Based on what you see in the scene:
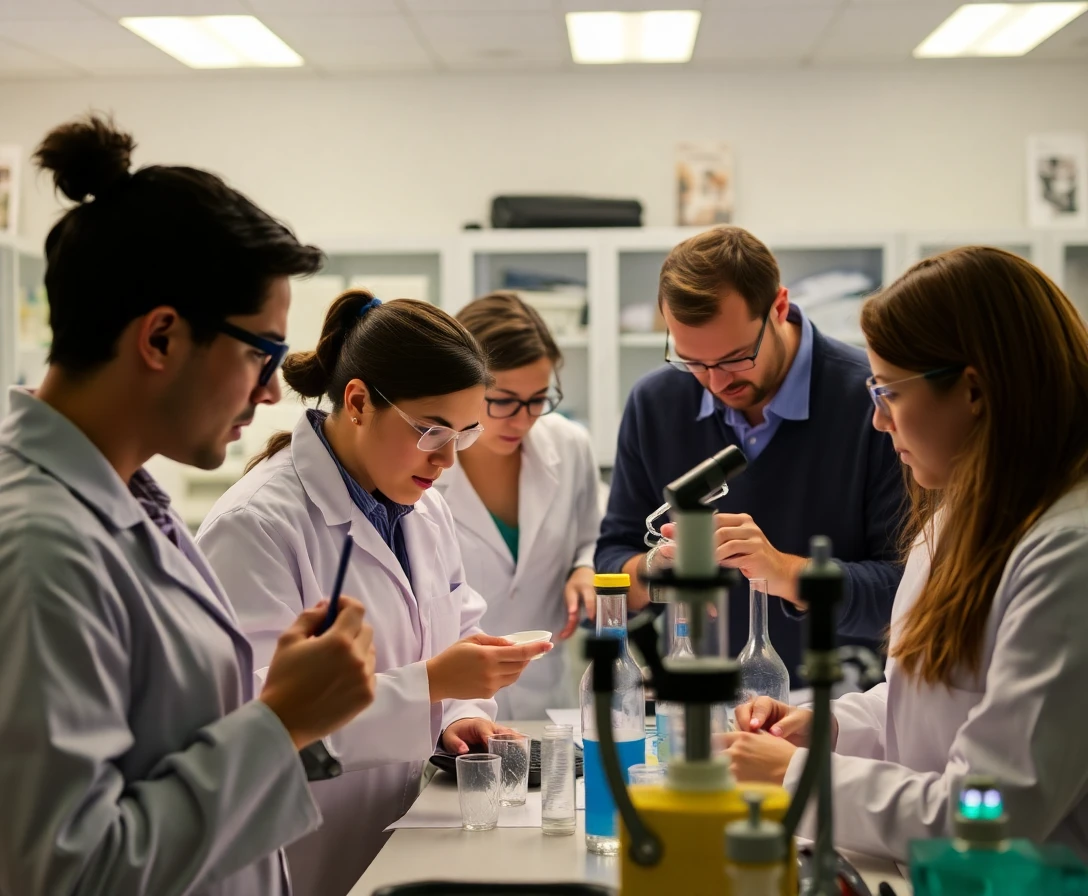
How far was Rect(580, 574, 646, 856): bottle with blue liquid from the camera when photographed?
1.49m

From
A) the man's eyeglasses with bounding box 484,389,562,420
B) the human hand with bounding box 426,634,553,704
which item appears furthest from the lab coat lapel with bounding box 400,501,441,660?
the man's eyeglasses with bounding box 484,389,562,420

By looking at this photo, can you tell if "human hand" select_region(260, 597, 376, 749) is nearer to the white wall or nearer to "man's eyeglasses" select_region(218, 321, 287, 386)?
"man's eyeglasses" select_region(218, 321, 287, 386)

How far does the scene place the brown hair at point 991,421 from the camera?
52.3 inches

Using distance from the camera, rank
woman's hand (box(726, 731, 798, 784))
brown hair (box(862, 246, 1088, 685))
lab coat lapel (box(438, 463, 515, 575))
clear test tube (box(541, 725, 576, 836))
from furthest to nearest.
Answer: lab coat lapel (box(438, 463, 515, 575)) < clear test tube (box(541, 725, 576, 836)) < woman's hand (box(726, 731, 798, 784)) < brown hair (box(862, 246, 1088, 685))

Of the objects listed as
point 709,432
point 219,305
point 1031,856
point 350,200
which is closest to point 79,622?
point 219,305

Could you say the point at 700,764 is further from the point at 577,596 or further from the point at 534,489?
the point at 534,489

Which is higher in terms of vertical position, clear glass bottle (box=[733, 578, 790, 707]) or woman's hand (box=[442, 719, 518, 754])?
clear glass bottle (box=[733, 578, 790, 707])

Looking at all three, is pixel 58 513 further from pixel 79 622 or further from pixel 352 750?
pixel 352 750

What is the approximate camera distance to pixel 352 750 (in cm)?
169

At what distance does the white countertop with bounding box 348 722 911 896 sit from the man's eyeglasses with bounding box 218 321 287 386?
2.06 ft

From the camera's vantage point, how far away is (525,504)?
2.94 meters

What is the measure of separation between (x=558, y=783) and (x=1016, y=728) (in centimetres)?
64

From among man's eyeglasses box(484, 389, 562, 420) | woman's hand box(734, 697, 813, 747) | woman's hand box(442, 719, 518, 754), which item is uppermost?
man's eyeglasses box(484, 389, 562, 420)

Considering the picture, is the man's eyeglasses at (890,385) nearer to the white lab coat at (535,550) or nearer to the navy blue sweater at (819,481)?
the navy blue sweater at (819,481)
